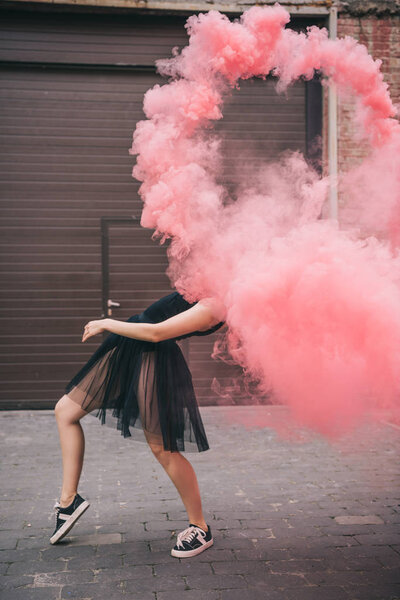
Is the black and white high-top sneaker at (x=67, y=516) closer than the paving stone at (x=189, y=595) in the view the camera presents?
No

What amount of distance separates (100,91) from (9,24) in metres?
1.51

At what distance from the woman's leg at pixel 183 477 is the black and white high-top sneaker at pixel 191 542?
49 mm

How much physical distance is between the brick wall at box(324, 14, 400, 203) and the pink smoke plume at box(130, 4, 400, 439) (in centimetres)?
484

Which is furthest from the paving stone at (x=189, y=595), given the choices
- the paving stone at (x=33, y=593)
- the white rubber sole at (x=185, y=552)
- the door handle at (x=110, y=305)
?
the door handle at (x=110, y=305)

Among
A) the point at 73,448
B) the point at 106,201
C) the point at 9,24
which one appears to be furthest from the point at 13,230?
the point at 73,448

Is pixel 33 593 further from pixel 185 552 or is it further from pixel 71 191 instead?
pixel 71 191

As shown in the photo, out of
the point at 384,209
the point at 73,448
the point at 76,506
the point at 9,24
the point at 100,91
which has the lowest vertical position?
the point at 76,506

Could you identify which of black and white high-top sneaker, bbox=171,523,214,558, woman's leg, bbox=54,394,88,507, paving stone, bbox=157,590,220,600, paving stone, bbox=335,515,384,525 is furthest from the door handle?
paving stone, bbox=157,590,220,600

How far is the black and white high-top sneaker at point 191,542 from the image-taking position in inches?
135

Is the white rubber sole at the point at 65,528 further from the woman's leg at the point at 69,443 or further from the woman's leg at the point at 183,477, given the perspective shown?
the woman's leg at the point at 183,477

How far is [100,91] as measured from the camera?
849 cm

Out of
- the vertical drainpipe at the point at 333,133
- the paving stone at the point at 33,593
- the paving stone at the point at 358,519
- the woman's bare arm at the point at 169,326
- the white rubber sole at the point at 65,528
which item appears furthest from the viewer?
the vertical drainpipe at the point at 333,133

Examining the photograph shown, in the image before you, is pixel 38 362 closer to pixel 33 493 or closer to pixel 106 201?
pixel 106 201

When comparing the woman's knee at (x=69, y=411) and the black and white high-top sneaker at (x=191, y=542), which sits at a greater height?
the woman's knee at (x=69, y=411)
